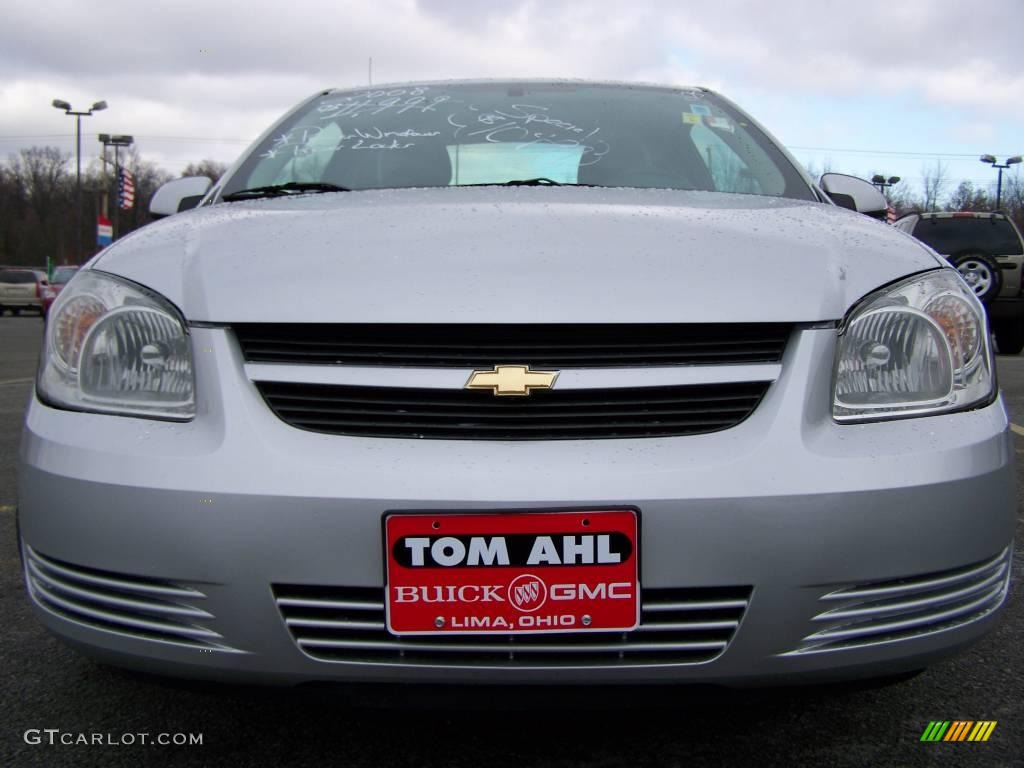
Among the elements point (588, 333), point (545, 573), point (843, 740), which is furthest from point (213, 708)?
point (843, 740)

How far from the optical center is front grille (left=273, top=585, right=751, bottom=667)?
1.36m

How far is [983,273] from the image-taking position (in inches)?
409

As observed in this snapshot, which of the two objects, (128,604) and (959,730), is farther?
(959,730)

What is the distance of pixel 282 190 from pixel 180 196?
19.3 inches

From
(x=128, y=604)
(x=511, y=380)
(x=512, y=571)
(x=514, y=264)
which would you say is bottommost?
(x=128, y=604)

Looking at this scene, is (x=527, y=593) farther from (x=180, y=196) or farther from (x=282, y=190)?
(x=180, y=196)

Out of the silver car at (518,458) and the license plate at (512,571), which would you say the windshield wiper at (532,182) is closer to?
the silver car at (518,458)

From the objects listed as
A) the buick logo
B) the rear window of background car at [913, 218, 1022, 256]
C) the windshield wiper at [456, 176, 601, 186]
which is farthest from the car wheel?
the buick logo

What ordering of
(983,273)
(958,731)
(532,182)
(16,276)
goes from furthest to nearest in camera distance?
(16,276) → (983,273) → (532,182) → (958,731)

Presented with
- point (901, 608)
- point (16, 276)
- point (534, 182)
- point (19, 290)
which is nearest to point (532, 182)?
point (534, 182)

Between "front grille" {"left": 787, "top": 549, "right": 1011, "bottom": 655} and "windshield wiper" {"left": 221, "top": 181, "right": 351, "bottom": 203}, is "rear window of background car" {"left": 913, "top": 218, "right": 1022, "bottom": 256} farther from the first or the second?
"front grille" {"left": 787, "top": 549, "right": 1011, "bottom": 655}

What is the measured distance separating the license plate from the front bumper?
0.02 metres

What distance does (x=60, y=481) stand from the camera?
1.45m

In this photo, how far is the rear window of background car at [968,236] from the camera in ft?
35.6
